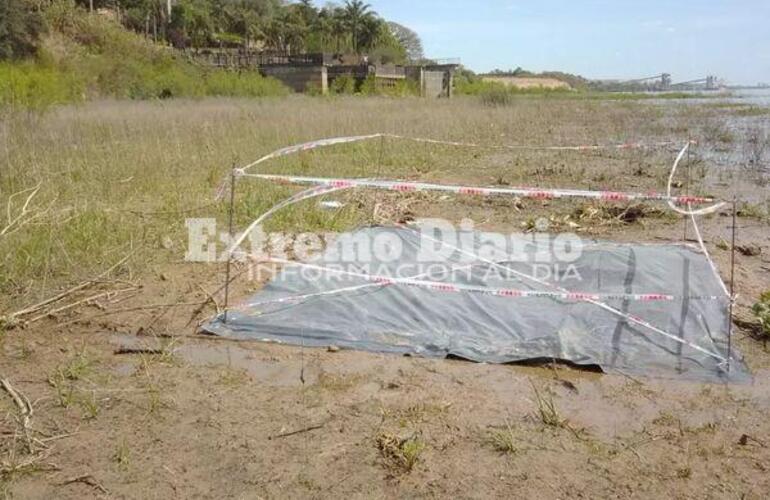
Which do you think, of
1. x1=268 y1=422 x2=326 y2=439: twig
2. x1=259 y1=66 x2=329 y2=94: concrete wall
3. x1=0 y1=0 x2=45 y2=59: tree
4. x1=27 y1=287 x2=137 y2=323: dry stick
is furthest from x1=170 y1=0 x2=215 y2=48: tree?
x1=268 y1=422 x2=326 y2=439: twig

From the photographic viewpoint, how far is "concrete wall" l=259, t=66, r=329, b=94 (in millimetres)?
47031

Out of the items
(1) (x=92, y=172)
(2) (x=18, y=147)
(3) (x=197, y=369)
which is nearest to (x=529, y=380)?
(3) (x=197, y=369)

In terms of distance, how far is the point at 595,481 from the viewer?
2537 millimetres

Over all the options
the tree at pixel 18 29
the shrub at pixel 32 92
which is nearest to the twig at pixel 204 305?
the shrub at pixel 32 92

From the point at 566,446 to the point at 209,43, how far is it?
66543 mm

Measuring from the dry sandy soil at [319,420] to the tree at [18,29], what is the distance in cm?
3222

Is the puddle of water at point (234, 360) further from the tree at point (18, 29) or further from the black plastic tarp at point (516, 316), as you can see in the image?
the tree at point (18, 29)

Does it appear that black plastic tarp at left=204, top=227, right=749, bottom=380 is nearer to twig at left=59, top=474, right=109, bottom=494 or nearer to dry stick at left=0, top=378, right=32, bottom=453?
dry stick at left=0, top=378, right=32, bottom=453

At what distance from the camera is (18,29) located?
104 feet

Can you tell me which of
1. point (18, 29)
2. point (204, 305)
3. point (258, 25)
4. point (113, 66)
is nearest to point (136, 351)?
point (204, 305)

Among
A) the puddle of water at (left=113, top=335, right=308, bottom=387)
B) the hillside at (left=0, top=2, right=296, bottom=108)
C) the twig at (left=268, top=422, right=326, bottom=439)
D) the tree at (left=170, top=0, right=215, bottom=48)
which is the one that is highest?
the tree at (left=170, top=0, right=215, bottom=48)

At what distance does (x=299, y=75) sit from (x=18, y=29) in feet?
65.8

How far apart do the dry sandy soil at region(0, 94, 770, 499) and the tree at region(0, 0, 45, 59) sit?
32215 mm

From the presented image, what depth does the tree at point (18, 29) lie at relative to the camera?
30.5 meters
